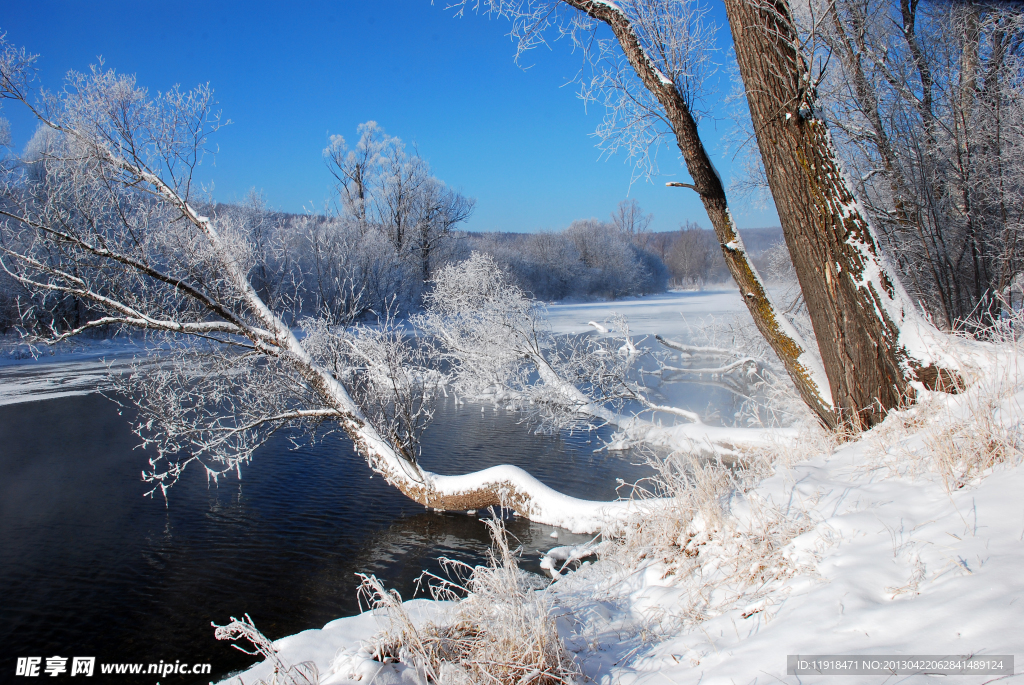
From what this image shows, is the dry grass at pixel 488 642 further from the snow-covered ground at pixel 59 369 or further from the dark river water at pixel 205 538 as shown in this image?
the snow-covered ground at pixel 59 369

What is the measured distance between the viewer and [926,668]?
1458 mm

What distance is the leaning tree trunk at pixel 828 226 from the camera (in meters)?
3.89

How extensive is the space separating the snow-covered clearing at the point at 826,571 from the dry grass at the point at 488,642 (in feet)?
0.33

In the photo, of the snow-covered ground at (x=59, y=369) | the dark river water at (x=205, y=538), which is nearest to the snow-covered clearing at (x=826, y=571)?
the dark river water at (x=205, y=538)

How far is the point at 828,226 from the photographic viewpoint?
391cm

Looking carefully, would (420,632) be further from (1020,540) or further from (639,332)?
(639,332)

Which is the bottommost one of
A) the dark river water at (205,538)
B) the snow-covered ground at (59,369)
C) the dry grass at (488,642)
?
the dark river water at (205,538)

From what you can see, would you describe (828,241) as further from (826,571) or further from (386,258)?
(386,258)

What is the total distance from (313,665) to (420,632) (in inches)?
17.9

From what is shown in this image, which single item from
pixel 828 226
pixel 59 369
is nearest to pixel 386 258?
pixel 59 369

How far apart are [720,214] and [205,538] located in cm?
651

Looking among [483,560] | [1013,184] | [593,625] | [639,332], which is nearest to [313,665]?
[593,625]

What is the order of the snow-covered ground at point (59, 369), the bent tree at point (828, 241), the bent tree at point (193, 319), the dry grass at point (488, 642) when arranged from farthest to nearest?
1. the snow-covered ground at point (59, 369)
2. the bent tree at point (193, 319)
3. the bent tree at point (828, 241)
4. the dry grass at point (488, 642)

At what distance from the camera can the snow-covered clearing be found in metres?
1.70
